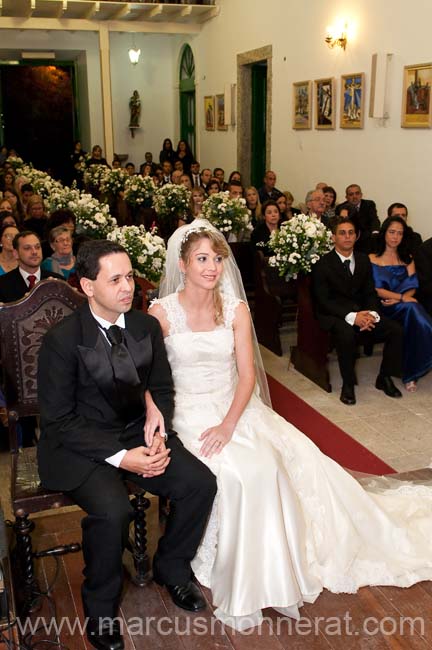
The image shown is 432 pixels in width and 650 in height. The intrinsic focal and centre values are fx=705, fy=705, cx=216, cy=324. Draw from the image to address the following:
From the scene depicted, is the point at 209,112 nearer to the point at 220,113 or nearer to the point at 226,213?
the point at 220,113

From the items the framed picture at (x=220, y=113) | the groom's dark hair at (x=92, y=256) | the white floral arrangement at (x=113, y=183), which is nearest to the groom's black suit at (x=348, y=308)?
the groom's dark hair at (x=92, y=256)

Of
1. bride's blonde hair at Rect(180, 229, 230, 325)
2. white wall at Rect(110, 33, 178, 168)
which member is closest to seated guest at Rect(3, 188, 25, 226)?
bride's blonde hair at Rect(180, 229, 230, 325)

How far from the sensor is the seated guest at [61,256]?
5824 mm

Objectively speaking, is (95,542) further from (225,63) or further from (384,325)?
(225,63)

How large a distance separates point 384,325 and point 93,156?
12140 mm

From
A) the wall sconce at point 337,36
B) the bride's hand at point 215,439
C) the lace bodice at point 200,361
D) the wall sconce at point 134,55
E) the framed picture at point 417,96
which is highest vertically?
the wall sconce at point 134,55

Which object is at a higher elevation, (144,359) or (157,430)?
(144,359)

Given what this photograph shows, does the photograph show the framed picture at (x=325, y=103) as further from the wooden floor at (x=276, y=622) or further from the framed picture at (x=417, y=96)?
the wooden floor at (x=276, y=622)

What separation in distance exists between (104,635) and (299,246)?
13.5 ft

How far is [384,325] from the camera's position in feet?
19.7

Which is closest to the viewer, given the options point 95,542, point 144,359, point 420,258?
point 95,542

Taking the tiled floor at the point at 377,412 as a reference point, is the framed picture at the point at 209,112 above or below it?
above

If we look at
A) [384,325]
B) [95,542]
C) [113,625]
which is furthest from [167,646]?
[384,325]

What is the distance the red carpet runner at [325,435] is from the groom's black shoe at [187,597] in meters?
1.79
